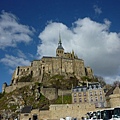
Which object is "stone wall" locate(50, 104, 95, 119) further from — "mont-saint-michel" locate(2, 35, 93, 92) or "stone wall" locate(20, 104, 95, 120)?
"mont-saint-michel" locate(2, 35, 93, 92)

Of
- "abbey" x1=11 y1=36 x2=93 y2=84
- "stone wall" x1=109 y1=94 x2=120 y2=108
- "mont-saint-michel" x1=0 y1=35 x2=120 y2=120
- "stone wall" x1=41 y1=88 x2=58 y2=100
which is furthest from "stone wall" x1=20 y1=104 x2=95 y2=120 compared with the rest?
"abbey" x1=11 y1=36 x2=93 y2=84

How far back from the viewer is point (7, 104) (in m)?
51.0

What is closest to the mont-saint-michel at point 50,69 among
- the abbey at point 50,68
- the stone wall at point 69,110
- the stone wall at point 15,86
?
the abbey at point 50,68

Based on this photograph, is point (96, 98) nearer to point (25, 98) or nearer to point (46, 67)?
point (25, 98)

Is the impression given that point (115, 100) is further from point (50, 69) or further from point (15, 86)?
point (50, 69)

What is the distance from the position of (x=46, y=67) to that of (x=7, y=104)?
22.6 metres

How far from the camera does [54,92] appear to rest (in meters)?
55.7

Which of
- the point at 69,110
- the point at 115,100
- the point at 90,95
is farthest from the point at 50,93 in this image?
the point at 115,100

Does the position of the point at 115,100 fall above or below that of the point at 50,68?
below

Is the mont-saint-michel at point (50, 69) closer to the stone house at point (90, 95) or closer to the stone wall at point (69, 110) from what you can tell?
the stone house at point (90, 95)

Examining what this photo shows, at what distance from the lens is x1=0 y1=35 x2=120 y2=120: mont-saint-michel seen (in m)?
37.0

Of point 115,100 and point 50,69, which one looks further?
point 50,69

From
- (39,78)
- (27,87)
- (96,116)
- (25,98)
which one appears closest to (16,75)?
(39,78)

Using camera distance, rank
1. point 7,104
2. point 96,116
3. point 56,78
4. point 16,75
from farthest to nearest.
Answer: point 16,75, point 56,78, point 7,104, point 96,116
